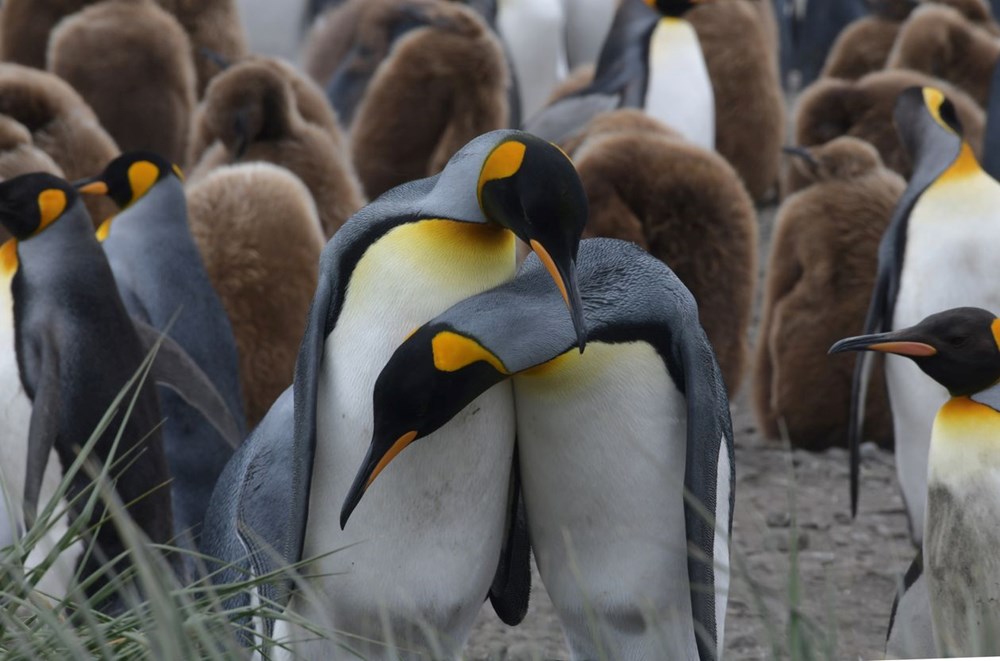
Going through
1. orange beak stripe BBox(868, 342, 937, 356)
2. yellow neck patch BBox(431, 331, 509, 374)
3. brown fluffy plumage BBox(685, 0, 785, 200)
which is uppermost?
yellow neck patch BBox(431, 331, 509, 374)

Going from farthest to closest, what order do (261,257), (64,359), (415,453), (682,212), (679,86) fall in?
(679,86)
(682,212)
(261,257)
(64,359)
(415,453)

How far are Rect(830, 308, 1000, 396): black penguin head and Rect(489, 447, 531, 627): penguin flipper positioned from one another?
50 centimetres

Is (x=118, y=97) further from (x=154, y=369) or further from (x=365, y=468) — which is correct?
(x=365, y=468)

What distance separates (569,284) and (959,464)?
770 millimetres

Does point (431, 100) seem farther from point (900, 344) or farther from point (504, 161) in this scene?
point (504, 161)

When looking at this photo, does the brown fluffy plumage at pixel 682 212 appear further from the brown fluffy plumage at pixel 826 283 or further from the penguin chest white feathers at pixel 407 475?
the penguin chest white feathers at pixel 407 475

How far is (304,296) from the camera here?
3.27 metres

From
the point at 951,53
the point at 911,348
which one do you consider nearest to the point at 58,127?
the point at 911,348

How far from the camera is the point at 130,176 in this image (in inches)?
125

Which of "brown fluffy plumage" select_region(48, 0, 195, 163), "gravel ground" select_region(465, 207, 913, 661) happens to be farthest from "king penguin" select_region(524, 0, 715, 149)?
"brown fluffy plumage" select_region(48, 0, 195, 163)

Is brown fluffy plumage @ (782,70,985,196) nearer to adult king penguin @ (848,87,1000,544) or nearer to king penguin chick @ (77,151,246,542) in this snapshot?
adult king penguin @ (848,87,1000,544)

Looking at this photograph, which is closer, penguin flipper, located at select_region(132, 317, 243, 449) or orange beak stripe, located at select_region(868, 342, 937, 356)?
orange beak stripe, located at select_region(868, 342, 937, 356)

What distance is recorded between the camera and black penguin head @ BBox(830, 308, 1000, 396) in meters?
2.15

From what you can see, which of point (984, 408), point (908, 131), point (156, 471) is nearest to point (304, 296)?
point (156, 471)
